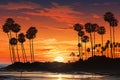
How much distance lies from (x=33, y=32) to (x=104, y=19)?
38.9m

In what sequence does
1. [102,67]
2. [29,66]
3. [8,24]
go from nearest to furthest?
[102,67], [8,24], [29,66]

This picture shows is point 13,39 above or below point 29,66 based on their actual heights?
above

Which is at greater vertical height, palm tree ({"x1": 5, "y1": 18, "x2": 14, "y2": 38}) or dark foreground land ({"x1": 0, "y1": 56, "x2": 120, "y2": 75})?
palm tree ({"x1": 5, "y1": 18, "x2": 14, "y2": 38})

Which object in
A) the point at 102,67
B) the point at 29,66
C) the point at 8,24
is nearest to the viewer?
the point at 102,67

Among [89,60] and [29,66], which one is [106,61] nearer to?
[89,60]

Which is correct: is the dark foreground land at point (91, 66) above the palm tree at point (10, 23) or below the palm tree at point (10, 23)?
below

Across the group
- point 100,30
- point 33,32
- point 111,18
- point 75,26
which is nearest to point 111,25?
point 111,18

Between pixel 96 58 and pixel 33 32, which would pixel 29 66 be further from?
pixel 96 58

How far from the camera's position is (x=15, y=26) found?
178250mm

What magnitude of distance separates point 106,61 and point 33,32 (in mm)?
40642

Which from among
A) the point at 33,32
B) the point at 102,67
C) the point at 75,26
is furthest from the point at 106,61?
the point at 33,32

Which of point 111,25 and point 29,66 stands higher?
point 111,25

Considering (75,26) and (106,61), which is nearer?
(106,61)

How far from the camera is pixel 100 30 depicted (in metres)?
181
